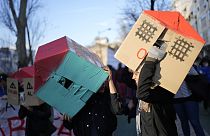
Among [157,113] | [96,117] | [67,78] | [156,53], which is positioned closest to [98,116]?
[96,117]

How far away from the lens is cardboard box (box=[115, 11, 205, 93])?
3.44 meters

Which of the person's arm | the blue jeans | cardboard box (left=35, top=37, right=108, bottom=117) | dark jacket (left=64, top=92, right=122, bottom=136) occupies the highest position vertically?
cardboard box (left=35, top=37, right=108, bottom=117)

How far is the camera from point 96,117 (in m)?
4.45

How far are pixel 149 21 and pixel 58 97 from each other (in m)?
1.17

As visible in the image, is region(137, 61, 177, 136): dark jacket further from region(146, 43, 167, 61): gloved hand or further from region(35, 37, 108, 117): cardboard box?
region(35, 37, 108, 117): cardboard box

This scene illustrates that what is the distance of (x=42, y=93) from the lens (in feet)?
12.9

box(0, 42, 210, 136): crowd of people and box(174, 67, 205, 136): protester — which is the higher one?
box(0, 42, 210, 136): crowd of people

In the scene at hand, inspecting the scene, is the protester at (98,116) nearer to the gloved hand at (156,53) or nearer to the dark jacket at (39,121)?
the gloved hand at (156,53)

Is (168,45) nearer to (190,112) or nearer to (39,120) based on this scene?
(39,120)

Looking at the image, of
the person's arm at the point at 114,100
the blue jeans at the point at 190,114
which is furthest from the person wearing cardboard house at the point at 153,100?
the blue jeans at the point at 190,114

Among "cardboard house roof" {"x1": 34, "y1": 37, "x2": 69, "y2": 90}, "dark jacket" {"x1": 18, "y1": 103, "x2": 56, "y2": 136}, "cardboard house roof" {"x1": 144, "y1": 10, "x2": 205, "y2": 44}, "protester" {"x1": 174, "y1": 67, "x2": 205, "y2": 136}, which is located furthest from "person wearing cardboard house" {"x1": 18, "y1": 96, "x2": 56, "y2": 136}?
"cardboard house roof" {"x1": 144, "y1": 10, "x2": 205, "y2": 44}

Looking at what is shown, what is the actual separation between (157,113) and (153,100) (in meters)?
0.19

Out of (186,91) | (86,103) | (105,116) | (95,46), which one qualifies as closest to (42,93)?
(86,103)

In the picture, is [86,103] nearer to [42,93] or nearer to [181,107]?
[42,93]
